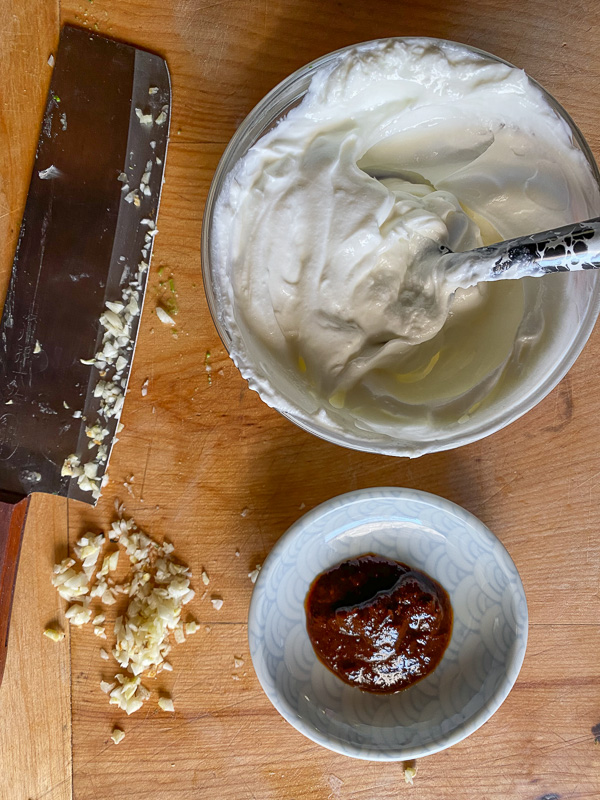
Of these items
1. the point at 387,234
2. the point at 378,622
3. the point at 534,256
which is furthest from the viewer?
the point at 378,622

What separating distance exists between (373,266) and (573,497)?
1.73 ft

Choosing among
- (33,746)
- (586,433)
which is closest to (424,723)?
(586,433)

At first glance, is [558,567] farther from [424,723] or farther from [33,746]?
[33,746]

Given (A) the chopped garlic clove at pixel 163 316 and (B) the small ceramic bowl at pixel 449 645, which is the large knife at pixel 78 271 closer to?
(A) the chopped garlic clove at pixel 163 316

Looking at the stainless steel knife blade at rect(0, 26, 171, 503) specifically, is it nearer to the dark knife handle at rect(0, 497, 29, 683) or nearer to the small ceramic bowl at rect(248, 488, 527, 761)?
the dark knife handle at rect(0, 497, 29, 683)

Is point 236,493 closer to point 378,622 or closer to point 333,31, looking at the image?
point 378,622

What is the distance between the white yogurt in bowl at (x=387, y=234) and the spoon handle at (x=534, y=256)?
0.15 feet

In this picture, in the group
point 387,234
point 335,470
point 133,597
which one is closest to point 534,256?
point 387,234

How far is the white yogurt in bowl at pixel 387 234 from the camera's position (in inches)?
27.7

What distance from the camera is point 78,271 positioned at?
2.94 ft

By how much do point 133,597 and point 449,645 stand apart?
20.5 inches

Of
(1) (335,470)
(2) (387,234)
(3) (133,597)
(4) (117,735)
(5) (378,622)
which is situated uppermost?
(2) (387,234)

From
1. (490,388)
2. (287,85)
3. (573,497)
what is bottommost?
(573,497)

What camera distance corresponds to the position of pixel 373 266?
2.45ft
